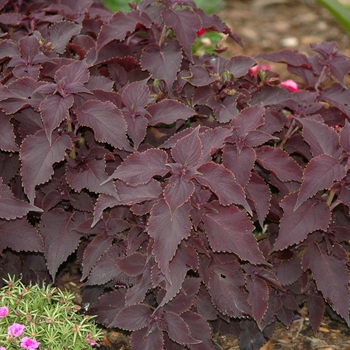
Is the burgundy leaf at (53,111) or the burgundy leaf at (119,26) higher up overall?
the burgundy leaf at (119,26)

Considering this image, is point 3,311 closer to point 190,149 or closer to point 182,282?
point 182,282

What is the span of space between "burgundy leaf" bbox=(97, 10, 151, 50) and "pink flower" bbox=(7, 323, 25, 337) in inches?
40.2

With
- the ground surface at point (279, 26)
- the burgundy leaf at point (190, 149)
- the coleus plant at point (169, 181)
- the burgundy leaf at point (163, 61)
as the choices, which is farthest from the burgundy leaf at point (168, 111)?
the ground surface at point (279, 26)

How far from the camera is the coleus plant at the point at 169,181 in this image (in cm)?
202

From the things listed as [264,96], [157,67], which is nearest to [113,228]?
[157,67]

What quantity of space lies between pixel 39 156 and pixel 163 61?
613 millimetres

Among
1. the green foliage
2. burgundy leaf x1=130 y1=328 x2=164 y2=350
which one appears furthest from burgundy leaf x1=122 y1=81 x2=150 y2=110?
the green foliage

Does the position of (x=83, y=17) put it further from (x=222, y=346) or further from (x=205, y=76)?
(x=222, y=346)

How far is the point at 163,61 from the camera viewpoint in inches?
93.4

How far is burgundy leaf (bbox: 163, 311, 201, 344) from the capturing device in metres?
2.09

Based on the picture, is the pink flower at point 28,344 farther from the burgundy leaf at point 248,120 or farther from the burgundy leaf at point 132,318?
the burgundy leaf at point 248,120

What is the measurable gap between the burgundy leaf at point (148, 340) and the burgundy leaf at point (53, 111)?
705mm

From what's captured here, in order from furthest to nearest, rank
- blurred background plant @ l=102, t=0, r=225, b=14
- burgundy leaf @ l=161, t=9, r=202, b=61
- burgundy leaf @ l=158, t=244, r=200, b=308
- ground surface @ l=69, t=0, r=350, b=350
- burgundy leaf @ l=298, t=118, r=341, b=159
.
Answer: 1. ground surface @ l=69, t=0, r=350, b=350
2. blurred background plant @ l=102, t=0, r=225, b=14
3. burgundy leaf @ l=161, t=9, r=202, b=61
4. burgundy leaf @ l=298, t=118, r=341, b=159
5. burgundy leaf @ l=158, t=244, r=200, b=308

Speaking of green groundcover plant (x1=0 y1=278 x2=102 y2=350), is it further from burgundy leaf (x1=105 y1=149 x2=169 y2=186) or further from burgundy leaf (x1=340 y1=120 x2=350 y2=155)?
burgundy leaf (x1=340 y1=120 x2=350 y2=155)
